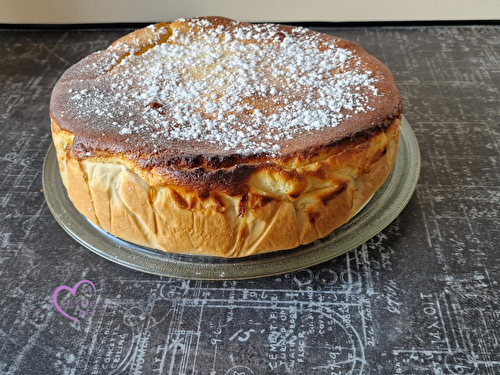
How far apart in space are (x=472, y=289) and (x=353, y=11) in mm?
1592

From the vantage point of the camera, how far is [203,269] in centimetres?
114

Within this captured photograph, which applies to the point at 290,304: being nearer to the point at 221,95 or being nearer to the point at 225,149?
the point at 225,149

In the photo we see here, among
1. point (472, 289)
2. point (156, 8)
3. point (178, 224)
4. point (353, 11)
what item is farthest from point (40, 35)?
point (472, 289)

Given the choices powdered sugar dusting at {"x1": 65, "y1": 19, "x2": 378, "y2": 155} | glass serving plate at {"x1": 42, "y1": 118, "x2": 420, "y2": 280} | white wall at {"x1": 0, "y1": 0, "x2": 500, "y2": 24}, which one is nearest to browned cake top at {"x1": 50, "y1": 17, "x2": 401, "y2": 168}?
powdered sugar dusting at {"x1": 65, "y1": 19, "x2": 378, "y2": 155}

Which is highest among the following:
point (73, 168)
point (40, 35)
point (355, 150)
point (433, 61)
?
point (355, 150)

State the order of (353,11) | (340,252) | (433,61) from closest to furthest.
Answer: (340,252), (433,61), (353,11)

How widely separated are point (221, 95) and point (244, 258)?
43 centimetres

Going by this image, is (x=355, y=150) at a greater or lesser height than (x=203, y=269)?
greater

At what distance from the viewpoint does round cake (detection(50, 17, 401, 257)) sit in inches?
42.4

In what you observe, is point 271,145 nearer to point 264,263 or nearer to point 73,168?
point 264,263

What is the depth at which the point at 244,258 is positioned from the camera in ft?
3.83

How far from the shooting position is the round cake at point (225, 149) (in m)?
1.08

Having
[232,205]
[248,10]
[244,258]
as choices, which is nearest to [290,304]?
[244,258]

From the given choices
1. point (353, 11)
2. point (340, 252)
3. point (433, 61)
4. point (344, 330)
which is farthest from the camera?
point (353, 11)
